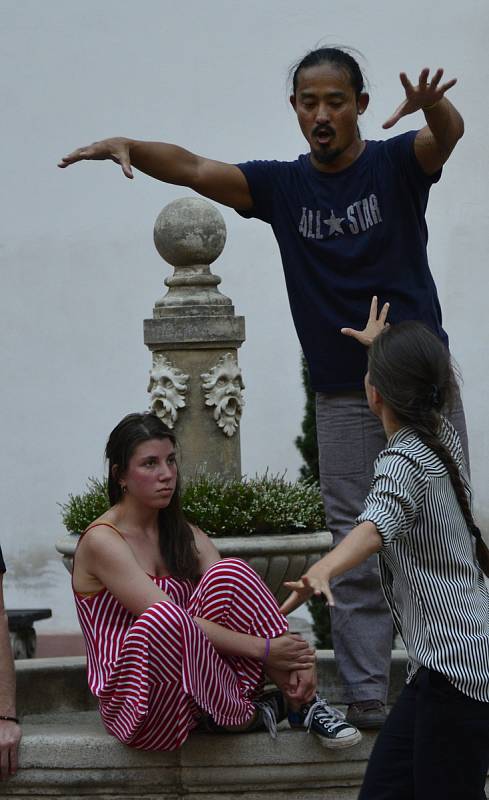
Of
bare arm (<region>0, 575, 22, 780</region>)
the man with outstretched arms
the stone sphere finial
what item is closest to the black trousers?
the man with outstretched arms

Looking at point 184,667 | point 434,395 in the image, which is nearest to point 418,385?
point 434,395

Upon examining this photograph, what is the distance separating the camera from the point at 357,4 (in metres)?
8.75

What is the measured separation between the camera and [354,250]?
3.82 metres

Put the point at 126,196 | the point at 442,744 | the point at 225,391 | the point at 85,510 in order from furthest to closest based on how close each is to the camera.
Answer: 1. the point at 126,196
2. the point at 225,391
3. the point at 85,510
4. the point at 442,744

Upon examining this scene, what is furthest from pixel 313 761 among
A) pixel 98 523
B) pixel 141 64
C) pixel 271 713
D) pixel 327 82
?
pixel 141 64

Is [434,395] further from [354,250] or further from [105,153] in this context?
[105,153]

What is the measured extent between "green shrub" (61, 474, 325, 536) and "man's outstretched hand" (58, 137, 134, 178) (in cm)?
125

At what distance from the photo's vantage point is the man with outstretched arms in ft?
12.5

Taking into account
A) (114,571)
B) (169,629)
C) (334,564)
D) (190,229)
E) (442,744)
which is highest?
(190,229)

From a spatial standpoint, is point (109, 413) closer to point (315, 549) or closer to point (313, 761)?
point (315, 549)

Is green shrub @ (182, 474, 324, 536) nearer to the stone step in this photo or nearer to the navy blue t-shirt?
A: the navy blue t-shirt

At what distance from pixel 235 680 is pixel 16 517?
5.31m

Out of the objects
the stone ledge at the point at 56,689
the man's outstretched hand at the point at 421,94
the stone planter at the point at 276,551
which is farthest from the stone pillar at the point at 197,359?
the man's outstretched hand at the point at 421,94

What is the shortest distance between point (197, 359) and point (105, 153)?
5.21 ft
